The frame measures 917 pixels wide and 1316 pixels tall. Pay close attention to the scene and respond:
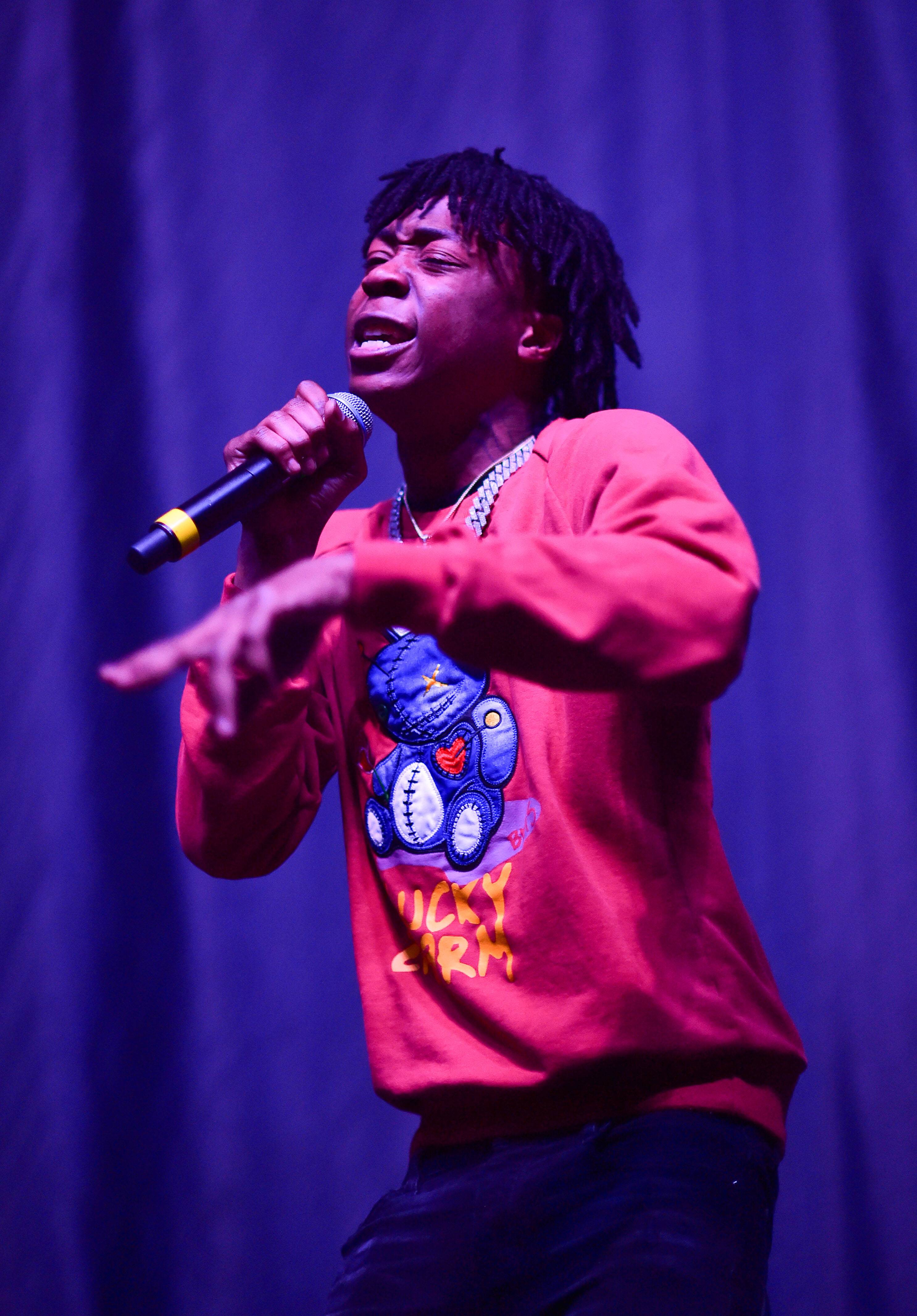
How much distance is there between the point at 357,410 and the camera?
4.04 feet

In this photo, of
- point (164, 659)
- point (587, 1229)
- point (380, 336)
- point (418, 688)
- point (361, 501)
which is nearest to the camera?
point (164, 659)

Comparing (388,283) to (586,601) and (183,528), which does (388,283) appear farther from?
(586,601)

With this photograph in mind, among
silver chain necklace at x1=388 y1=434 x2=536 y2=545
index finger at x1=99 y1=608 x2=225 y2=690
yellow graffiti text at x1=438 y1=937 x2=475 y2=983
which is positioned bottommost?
yellow graffiti text at x1=438 y1=937 x2=475 y2=983

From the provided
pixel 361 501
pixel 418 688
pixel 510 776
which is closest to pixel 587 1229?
pixel 510 776

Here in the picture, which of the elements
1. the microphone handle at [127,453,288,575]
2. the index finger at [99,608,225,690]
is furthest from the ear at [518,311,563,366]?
the index finger at [99,608,225,690]

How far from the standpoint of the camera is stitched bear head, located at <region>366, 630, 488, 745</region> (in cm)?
113

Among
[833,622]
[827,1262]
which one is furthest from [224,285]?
[827,1262]

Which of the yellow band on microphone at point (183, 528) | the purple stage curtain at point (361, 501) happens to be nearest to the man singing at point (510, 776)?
the yellow band on microphone at point (183, 528)

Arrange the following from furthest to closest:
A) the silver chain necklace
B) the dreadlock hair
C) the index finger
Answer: the dreadlock hair < the silver chain necklace < the index finger

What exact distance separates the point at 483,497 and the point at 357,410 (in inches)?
6.2

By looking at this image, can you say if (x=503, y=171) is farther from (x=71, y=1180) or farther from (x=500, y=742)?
(x=71, y=1180)

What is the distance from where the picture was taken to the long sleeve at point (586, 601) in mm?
748

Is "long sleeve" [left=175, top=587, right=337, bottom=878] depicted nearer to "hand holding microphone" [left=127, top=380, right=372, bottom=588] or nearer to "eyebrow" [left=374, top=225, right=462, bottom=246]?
"hand holding microphone" [left=127, top=380, right=372, bottom=588]

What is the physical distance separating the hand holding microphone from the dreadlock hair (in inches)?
10.3
